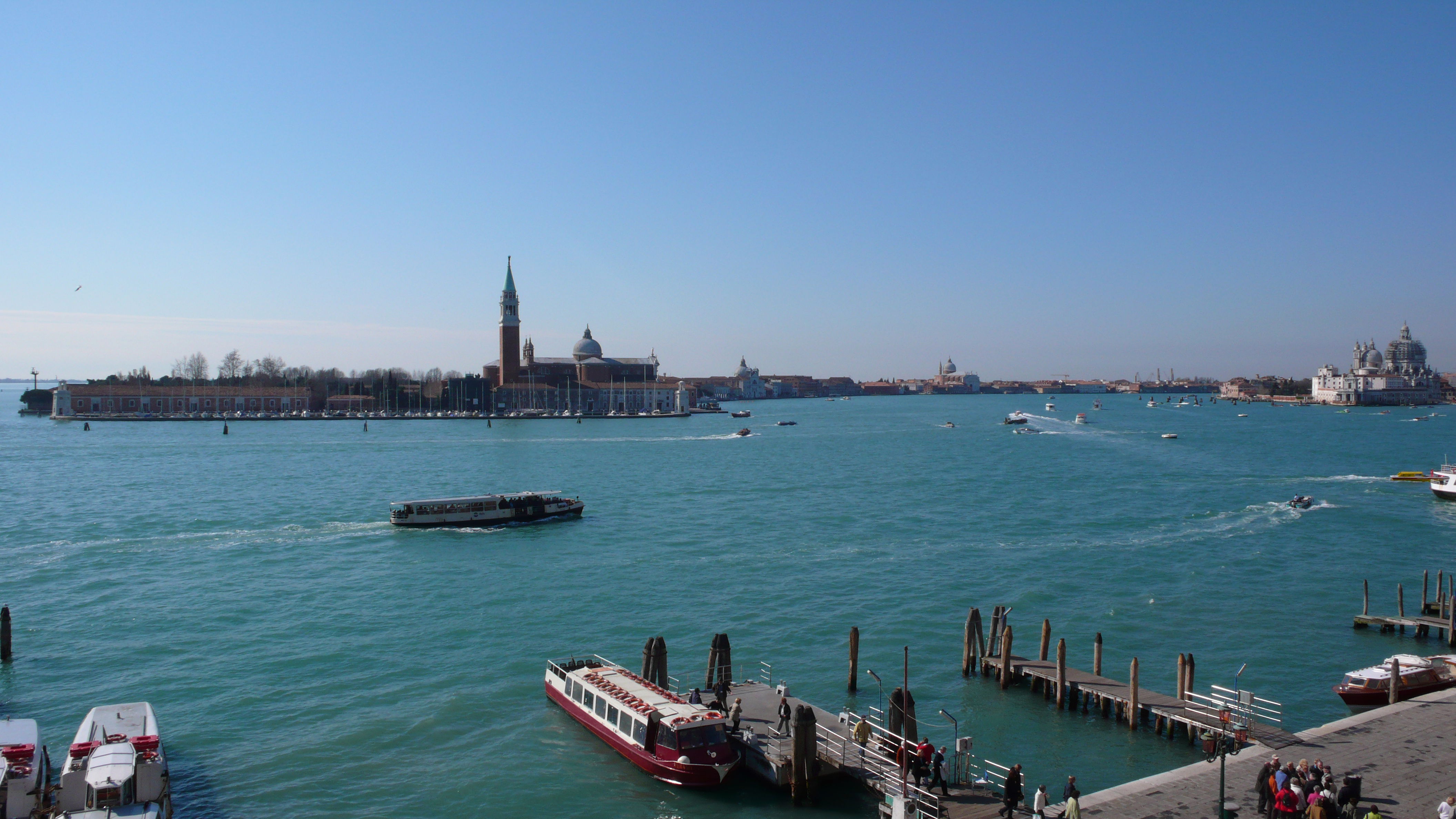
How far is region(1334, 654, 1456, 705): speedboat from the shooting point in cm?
1412

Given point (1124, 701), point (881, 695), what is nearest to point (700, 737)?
point (881, 695)

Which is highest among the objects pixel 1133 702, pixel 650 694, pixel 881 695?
pixel 650 694

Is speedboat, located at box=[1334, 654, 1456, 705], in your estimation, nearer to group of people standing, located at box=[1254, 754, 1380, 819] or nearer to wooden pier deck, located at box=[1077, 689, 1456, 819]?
wooden pier deck, located at box=[1077, 689, 1456, 819]

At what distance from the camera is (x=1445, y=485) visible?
1522 inches

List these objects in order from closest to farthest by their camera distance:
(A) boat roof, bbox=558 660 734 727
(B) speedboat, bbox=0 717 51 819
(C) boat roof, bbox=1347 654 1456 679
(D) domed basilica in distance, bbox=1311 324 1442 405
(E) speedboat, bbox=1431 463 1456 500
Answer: (B) speedboat, bbox=0 717 51 819 → (A) boat roof, bbox=558 660 734 727 → (C) boat roof, bbox=1347 654 1456 679 → (E) speedboat, bbox=1431 463 1456 500 → (D) domed basilica in distance, bbox=1311 324 1442 405

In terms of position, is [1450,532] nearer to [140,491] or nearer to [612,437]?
[140,491]

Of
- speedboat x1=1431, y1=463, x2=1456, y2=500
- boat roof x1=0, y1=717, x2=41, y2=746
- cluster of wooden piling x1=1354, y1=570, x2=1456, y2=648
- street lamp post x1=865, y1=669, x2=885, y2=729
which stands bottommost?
street lamp post x1=865, y1=669, x2=885, y2=729

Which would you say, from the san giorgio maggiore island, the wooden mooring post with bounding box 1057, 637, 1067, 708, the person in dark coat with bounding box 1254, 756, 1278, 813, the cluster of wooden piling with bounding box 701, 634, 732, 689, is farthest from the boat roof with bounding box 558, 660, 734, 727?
the san giorgio maggiore island

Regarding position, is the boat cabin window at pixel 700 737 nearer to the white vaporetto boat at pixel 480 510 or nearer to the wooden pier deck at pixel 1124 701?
the wooden pier deck at pixel 1124 701

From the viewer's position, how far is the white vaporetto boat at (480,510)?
3303 centimetres

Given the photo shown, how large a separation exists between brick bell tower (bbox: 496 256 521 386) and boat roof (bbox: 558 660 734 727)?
11247 centimetres

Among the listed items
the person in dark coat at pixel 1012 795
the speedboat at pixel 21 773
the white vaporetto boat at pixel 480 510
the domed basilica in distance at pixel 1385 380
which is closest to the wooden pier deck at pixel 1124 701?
the person in dark coat at pixel 1012 795

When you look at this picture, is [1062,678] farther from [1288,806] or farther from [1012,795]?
[1288,806]

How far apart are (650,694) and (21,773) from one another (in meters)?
7.53
